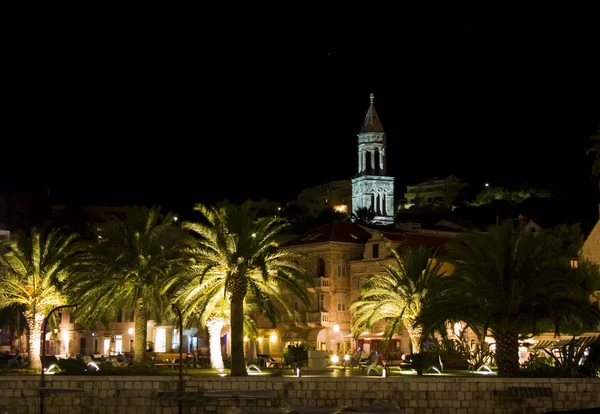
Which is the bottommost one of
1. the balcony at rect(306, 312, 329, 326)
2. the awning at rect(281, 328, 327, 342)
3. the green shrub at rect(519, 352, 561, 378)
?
the green shrub at rect(519, 352, 561, 378)

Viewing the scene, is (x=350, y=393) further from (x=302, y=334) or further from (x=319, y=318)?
(x=319, y=318)

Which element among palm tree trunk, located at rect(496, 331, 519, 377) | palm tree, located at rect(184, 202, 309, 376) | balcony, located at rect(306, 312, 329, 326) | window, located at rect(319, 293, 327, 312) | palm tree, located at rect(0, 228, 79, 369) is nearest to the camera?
palm tree trunk, located at rect(496, 331, 519, 377)

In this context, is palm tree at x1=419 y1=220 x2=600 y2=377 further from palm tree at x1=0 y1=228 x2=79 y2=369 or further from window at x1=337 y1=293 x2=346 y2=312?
window at x1=337 y1=293 x2=346 y2=312

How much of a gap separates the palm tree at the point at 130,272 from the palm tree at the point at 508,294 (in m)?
14.8

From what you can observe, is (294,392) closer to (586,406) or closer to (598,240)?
(586,406)

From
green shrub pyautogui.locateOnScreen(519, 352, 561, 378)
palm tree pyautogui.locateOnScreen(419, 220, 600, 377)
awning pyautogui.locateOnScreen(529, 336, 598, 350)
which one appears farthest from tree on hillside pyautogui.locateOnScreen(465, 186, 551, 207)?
palm tree pyautogui.locateOnScreen(419, 220, 600, 377)

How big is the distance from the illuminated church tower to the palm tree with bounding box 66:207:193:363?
284 ft

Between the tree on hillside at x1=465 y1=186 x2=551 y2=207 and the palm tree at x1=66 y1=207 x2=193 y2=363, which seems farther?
the tree on hillside at x1=465 y1=186 x2=551 y2=207

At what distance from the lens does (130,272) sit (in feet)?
171

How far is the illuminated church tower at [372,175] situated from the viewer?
139m

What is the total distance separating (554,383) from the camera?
1576 inches

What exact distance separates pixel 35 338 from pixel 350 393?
21.2 m

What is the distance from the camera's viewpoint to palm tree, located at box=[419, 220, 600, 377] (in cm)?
4284

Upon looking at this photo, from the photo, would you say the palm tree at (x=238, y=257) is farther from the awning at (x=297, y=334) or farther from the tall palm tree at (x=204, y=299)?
the awning at (x=297, y=334)
